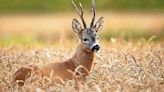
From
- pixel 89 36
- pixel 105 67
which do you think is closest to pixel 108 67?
pixel 105 67

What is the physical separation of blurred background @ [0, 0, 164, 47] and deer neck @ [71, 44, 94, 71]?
12.3 metres

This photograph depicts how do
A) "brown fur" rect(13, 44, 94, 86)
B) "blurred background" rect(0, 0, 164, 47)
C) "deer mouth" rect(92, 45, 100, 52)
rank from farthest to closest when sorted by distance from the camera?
"blurred background" rect(0, 0, 164, 47) < "deer mouth" rect(92, 45, 100, 52) < "brown fur" rect(13, 44, 94, 86)

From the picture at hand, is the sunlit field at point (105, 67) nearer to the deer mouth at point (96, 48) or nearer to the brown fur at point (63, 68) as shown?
the brown fur at point (63, 68)

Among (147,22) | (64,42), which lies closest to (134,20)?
(147,22)

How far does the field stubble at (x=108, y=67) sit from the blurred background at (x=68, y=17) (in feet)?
36.1

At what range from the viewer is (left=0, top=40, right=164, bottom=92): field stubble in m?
11.8

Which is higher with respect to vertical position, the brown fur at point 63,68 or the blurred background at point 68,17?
the blurred background at point 68,17

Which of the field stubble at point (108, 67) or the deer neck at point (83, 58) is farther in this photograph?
the deer neck at point (83, 58)

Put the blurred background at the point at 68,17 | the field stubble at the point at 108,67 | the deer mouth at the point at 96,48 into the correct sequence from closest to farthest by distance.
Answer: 1. the field stubble at the point at 108,67
2. the deer mouth at the point at 96,48
3. the blurred background at the point at 68,17

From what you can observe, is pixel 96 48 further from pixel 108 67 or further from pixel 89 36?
pixel 108 67

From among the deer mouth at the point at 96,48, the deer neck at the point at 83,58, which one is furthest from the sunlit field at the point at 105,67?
the deer mouth at the point at 96,48

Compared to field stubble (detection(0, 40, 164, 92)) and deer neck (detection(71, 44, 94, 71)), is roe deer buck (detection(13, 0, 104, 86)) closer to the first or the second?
deer neck (detection(71, 44, 94, 71))

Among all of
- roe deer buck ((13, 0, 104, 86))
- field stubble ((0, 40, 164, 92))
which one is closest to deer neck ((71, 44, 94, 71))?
roe deer buck ((13, 0, 104, 86))

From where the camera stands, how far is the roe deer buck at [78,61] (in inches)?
518
